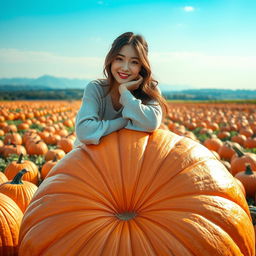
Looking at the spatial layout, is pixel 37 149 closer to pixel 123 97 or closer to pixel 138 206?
pixel 123 97

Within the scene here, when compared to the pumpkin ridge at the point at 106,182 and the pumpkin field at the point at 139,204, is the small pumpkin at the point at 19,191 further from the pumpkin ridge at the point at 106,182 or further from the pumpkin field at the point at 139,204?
the pumpkin ridge at the point at 106,182

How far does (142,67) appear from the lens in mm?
3021

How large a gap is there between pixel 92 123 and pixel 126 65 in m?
0.69

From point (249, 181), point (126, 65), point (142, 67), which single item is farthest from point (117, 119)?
point (249, 181)

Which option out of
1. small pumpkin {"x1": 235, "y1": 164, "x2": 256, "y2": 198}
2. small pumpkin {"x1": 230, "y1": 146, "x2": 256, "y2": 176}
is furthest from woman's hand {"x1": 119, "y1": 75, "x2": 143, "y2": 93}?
small pumpkin {"x1": 230, "y1": 146, "x2": 256, "y2": 176}

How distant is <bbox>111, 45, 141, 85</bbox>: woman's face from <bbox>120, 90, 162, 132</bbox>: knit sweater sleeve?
0.87 feet

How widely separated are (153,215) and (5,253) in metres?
1.48

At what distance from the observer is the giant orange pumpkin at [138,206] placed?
1.81 m

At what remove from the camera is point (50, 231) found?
1930 mm

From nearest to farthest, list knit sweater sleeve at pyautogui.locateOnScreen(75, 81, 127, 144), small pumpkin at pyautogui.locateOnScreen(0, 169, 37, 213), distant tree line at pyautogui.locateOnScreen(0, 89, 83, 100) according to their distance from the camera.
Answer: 1. knit sweater sleeve at pyautogui.locateOnScreen(75, 81, 127, 144)
2. small pumpkin at pyautogui.locateOnScreen(0, 169, 37, 213)
3. distant tree line at pyautogui.locateOnScreen(0, 89, 83, 100)

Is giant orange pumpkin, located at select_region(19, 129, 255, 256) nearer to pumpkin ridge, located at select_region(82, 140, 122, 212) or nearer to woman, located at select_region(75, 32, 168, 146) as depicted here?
pumpkin ridge, located at select_region(82, 140, 122, 212)

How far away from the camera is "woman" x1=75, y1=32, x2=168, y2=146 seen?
2512 mm

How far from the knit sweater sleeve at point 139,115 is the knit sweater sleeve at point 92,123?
82 mm

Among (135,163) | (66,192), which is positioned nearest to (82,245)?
(66,192)
